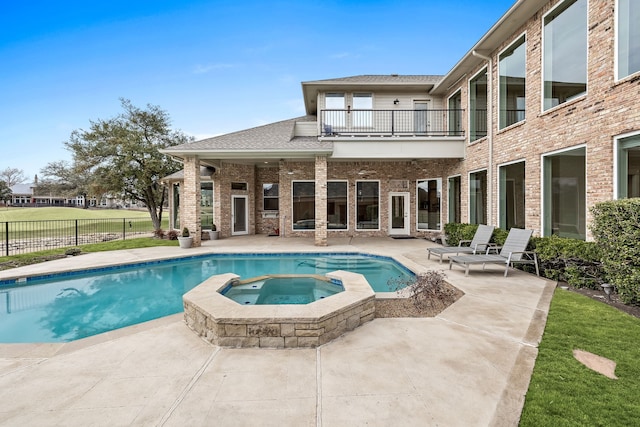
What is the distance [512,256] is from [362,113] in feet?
29.8

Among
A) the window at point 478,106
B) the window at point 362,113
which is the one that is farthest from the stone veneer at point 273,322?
the window at point 362,113

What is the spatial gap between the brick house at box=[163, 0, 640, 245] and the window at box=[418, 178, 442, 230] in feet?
0.18

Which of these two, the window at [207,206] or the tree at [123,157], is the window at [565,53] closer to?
the window at [207,206]

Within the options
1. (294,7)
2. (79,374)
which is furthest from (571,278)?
(294,7)

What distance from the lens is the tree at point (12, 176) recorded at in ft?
193

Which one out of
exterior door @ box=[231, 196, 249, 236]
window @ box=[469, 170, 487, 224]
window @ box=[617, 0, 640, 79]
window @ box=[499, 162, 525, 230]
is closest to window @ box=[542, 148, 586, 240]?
window @ box=[499, 162, 525, 230]

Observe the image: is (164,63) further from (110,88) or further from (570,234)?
(570,234)

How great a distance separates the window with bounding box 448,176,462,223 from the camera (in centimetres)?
1238

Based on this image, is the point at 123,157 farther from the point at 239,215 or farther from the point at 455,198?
the point at 455,198

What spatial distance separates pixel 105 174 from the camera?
17531mm

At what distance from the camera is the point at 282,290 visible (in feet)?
21.5

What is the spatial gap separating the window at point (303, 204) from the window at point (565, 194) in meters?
9.63

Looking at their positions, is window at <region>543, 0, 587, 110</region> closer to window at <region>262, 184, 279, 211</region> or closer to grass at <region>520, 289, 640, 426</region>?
grass at <region>520, 289, 640, 426</region>

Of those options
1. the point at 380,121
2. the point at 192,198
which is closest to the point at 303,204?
the point at 192,198
